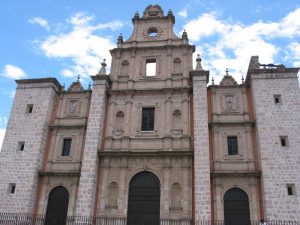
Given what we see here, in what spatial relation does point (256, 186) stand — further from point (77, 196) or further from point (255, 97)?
point (77, 196)

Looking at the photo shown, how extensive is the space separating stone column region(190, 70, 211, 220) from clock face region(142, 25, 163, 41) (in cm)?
493

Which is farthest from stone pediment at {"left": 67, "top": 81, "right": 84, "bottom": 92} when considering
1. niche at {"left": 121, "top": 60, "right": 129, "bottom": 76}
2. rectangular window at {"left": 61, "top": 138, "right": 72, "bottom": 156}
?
rectangular window at {"left": 61, "top": 138, "right": 72, "bottom": 156}

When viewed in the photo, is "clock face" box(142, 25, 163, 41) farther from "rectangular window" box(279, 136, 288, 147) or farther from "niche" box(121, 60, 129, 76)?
"rectangular window" box(279, 136, 288, 147)

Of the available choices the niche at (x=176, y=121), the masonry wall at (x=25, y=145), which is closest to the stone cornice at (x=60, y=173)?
the masonry wall at (x=25, y=145)

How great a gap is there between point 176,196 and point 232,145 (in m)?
4.52

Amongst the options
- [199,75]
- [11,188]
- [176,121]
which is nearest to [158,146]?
[176,121]

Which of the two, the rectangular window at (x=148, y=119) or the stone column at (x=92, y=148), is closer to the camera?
the stone column at (x=92, y=148)

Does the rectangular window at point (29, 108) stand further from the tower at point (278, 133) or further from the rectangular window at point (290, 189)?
the rectangular window at point (290, 189)

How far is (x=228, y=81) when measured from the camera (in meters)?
21.7

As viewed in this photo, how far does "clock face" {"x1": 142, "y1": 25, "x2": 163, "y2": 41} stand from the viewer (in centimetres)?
2419

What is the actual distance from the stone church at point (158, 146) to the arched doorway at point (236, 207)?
0.05m

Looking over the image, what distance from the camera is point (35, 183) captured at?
19641 millimetres

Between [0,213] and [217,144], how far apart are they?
13184 millimetres

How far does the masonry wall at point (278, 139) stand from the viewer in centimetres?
1691
